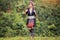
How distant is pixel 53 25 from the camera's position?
5316 millimetres

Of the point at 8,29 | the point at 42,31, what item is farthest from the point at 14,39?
the point at 42,31

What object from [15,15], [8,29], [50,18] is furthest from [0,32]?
[50,18]

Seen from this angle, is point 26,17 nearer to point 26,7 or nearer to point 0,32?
point 26,7

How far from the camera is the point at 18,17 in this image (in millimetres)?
5262

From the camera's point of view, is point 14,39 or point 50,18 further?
point 50,18

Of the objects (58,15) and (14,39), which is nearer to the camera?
(14,39)

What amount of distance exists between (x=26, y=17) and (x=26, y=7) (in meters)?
0.24

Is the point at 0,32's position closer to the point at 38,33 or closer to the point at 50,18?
the point at 38,33

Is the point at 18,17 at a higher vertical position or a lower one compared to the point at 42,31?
higher

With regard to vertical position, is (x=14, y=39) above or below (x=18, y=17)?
below

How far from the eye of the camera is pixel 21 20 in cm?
527

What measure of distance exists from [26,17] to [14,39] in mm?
604

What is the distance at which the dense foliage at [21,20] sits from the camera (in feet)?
17.0

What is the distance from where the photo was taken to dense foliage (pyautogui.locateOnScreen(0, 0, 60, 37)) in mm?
5184
